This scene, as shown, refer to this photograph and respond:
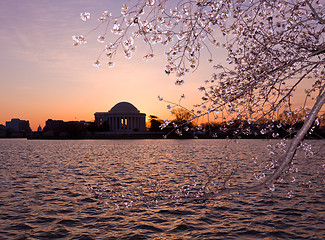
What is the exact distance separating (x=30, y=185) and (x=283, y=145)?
19.3m

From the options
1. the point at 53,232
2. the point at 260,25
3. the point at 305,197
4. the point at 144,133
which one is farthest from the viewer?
the point at 144,133

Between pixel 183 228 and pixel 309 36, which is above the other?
pixel 309 36

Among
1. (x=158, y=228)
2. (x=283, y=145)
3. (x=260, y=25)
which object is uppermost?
(x=260, y=25)

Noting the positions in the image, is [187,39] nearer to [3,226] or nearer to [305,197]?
[3,226]

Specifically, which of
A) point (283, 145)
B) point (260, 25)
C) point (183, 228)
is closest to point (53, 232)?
point (183, 228)

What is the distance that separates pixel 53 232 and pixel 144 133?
18241 cm

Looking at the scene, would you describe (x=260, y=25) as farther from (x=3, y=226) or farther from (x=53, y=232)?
(x=3, y=226)

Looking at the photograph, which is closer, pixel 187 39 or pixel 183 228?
pixel 187 39

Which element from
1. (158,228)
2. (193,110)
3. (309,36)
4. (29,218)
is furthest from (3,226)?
(309,36)

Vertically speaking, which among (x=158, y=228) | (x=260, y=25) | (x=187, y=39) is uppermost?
(x=260, y=25)

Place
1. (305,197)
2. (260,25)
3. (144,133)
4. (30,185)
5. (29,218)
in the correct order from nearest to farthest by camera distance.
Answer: (260,25), (29,218), (305,197), (30,185), (144,133)

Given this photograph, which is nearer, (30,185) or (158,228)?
(158,228)

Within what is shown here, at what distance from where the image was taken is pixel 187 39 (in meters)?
7.38

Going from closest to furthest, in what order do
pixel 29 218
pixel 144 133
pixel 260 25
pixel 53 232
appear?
pixel 260 25 < pixel 53 232 < pixel 29 218 < pixel 144 133
